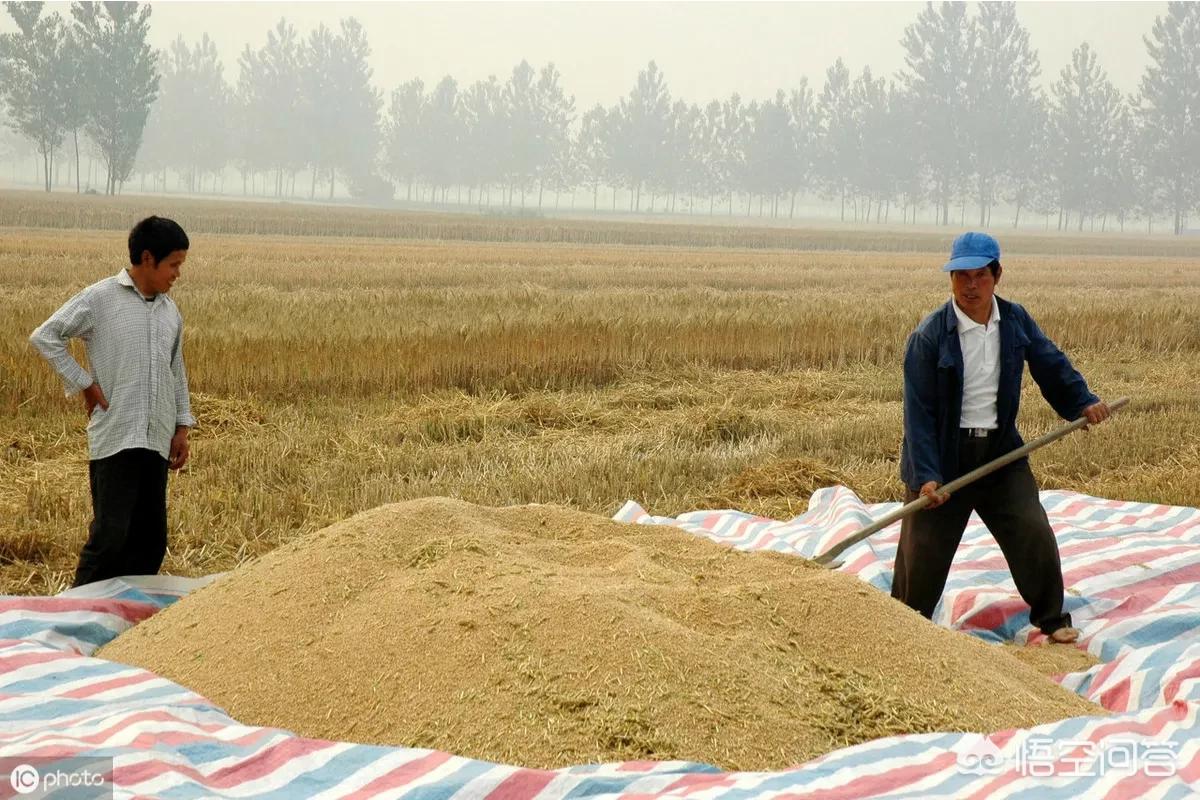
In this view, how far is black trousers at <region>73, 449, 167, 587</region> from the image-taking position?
429cm

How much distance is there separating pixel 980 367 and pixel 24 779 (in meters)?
3.34

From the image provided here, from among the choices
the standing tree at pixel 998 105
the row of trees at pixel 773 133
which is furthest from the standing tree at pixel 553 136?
the standing tree at pixel 998 105

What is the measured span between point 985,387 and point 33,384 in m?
6.49

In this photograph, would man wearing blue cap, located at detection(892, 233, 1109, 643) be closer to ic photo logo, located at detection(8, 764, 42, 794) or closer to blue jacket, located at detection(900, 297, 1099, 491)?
blue jacket, located at detection(900, 297, 1099, 491)

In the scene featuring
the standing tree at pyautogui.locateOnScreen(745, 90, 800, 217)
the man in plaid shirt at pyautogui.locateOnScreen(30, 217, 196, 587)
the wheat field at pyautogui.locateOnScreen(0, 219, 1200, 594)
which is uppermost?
the standing tree at pyautogui.locateOnScreen(745, 90, 800, 217)

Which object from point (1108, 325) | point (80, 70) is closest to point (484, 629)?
point (1108, 325)

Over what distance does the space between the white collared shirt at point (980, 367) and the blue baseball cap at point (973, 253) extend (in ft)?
0.71

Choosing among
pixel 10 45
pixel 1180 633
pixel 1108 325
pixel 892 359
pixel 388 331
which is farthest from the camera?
pixel 10 45

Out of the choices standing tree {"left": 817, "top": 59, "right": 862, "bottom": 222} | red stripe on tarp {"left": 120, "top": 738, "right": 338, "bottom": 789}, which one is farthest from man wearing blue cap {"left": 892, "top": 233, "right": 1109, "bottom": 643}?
standing tree {"left": 817, "top": 59, "right": 862, "bottom": 222}

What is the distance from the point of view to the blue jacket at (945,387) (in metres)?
4.36

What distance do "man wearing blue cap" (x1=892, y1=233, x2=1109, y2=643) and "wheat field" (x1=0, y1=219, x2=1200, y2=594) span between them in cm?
198

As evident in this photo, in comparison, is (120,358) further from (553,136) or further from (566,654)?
(553,136)

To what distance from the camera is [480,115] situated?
98.2 meters

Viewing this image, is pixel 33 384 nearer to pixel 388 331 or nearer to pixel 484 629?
pixel 388 331
